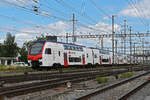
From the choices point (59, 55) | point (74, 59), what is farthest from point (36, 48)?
point (74, 59)

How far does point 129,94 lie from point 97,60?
29.5 meters

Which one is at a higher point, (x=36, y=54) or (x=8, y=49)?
(x=8, y=49)

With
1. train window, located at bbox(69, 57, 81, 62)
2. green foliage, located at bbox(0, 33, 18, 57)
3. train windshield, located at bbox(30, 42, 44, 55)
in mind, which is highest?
green foliage, located at bbox(0, 33, 18, 57)

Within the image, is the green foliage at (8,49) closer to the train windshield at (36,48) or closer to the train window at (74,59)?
the train window at (74,59)

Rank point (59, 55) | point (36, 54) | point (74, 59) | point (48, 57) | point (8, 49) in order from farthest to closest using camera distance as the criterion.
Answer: point (8, 49)
point (74, 59)
point (59, 55)
point (48, 57)
point (36, 54)

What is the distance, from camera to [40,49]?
1005 inches

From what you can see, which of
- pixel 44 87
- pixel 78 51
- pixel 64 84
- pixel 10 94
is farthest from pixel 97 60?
pixel 10 94

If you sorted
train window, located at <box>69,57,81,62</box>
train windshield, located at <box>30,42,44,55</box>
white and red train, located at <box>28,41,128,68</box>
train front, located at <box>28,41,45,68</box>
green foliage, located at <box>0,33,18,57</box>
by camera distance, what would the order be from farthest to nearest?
1. green foliage, located at <box>0,33,18,57</box>
2. train window, located at <box>69,57,81,62</box>
3. train windshield, located at <box>30,42,44,55</box>
4. white and red train, located at <box>28,41,128,68</box>
5. train front, located at <box>28,41,45,68</box>

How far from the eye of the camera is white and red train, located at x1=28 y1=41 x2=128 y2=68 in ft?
83.5

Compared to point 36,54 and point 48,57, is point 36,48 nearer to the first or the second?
point 36,54

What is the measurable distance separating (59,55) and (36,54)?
133 inches

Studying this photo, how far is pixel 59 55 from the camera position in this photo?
27953 millimetres

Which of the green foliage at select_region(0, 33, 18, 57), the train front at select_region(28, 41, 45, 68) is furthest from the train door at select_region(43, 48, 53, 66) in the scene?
the green foliage at select_region(0, 33, 18, 57)

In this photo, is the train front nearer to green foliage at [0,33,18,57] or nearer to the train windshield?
the train windshield
